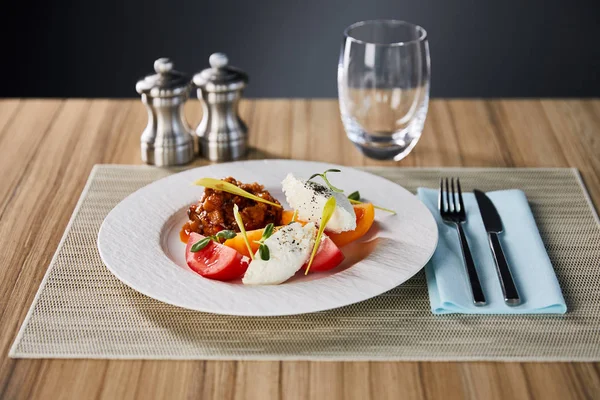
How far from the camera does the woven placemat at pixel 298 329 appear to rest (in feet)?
3.58

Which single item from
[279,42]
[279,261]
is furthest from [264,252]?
[279,42]

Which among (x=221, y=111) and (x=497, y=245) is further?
(x=221, y=111)

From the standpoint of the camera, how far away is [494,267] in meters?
1.29

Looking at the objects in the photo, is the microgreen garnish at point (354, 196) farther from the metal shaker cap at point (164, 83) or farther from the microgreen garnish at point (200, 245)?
the metal shaker cap at point (164, 83)

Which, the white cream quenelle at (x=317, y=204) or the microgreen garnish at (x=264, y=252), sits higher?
the microgreen garnish at (x=264, y=252)

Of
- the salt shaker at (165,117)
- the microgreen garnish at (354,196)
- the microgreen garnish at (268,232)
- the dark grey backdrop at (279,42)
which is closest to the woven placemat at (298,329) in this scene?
the microgreen garnish at (268,232)

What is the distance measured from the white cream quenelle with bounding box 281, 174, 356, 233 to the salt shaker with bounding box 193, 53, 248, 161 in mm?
438

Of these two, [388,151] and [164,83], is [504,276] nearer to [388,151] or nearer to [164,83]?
[388,151]

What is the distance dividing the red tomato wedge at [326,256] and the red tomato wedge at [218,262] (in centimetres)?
11

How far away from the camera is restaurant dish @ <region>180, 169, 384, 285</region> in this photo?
118 centimetres

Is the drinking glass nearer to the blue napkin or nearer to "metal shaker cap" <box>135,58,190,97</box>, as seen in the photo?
the blue napkin

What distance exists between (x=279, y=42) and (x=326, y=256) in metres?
2.35

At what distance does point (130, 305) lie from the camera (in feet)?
3.93

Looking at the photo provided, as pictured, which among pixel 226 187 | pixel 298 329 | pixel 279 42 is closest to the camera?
pixel 298 329
